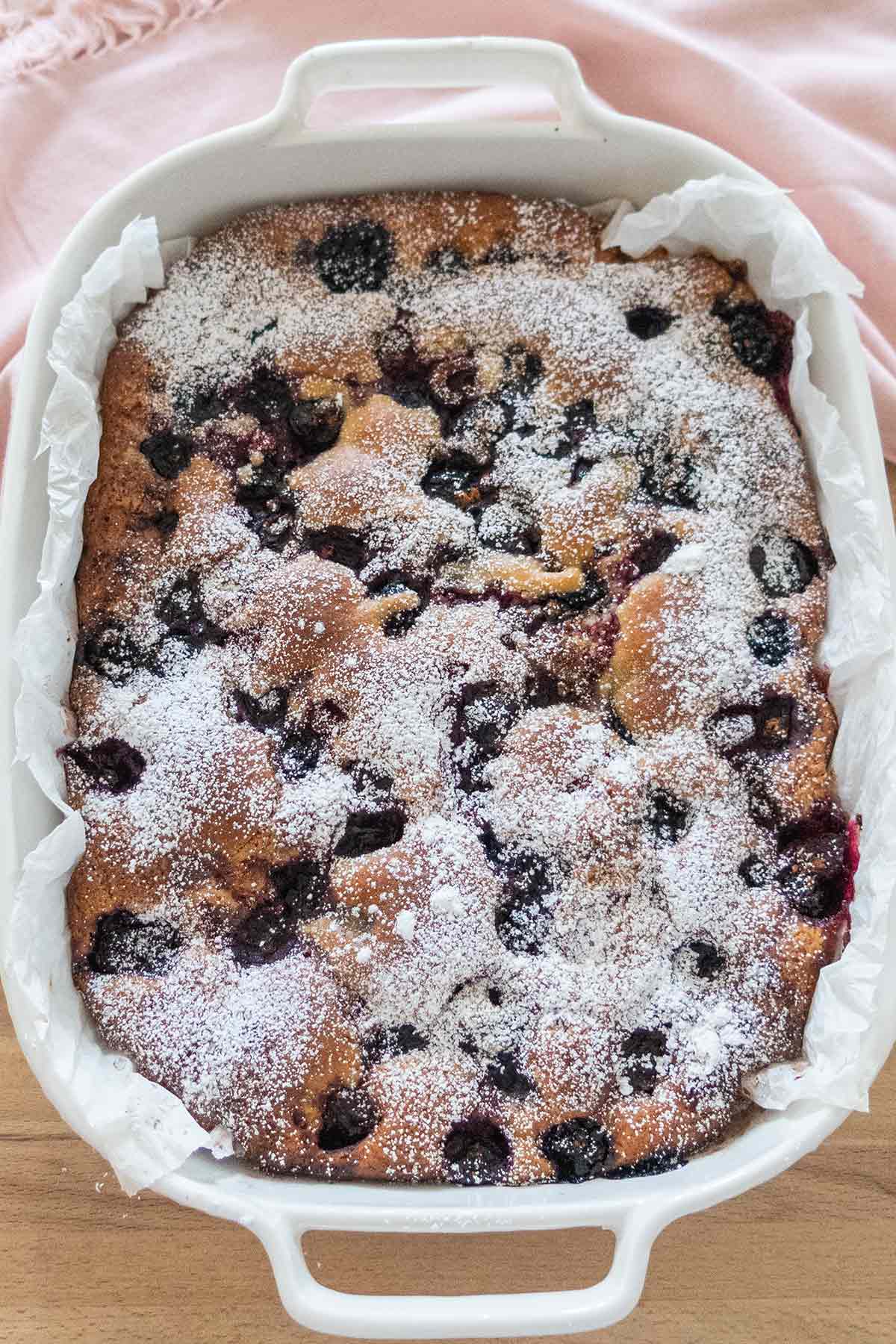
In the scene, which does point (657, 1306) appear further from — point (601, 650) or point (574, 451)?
point (574, 451)

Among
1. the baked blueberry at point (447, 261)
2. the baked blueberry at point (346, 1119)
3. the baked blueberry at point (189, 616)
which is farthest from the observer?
the baked blueberry at point (447, 261)

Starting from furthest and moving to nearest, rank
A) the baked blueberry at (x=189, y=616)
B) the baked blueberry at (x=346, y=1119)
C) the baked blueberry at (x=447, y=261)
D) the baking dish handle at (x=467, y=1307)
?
the baked blueberry at (x=447, y=261) < the baked blueberry at (x=189, y=616) < the baked blueberry at (x=346, y=1119) < the baking dish handle at (x=467, y=1307)

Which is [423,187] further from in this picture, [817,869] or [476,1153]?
[476,1153]

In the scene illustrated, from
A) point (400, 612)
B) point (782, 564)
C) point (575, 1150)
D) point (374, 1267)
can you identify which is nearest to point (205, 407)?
point (400, 612)

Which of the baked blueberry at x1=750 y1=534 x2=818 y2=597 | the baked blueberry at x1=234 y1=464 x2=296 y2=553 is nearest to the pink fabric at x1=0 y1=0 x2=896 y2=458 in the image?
the baked blueberry at x1=750 y1=534 x2=818 y2=597

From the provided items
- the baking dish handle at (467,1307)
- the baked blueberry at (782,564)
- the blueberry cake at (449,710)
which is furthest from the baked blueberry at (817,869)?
the baking dish handle at (467,1307)

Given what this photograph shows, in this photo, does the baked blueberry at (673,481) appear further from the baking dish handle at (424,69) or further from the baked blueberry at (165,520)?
the baked blueberry at (165,520)

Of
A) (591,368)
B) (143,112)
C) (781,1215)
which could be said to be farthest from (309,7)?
(781,1215)
